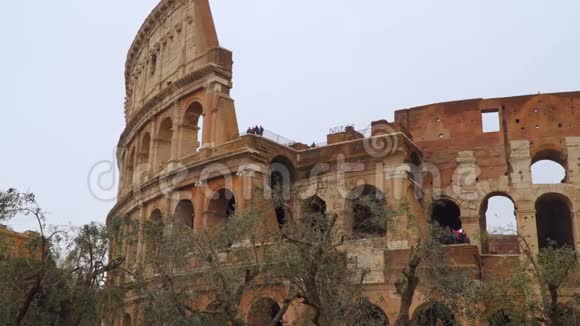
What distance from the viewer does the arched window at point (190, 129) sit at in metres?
23.5

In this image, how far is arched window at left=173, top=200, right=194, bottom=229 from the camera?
22.5 meters

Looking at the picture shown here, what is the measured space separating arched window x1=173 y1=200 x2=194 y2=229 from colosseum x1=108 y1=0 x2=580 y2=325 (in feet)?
0.14

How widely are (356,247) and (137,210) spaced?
9579 mm

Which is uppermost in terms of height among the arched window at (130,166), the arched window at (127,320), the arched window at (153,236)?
the arched window at (130,166)

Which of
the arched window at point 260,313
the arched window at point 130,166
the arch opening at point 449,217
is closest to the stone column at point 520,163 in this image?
the arch opening at point 449,217

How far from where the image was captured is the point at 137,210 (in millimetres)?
25016

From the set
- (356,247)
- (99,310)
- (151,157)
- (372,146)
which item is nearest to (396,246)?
(356,247)

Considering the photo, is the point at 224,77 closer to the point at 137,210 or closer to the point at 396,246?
the point at 137,210

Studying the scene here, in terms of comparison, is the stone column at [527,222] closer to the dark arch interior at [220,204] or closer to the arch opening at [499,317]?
the arch opening at [499,317]

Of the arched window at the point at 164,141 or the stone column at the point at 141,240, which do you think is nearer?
the stone column at the point at 141,240

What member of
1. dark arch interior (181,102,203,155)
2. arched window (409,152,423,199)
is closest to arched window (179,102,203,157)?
dark arch interior (181,102,203,155)

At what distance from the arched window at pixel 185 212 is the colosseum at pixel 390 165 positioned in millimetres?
43

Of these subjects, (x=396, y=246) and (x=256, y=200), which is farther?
(x=396, y=246)

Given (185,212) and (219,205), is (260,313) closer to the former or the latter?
(219,205)
